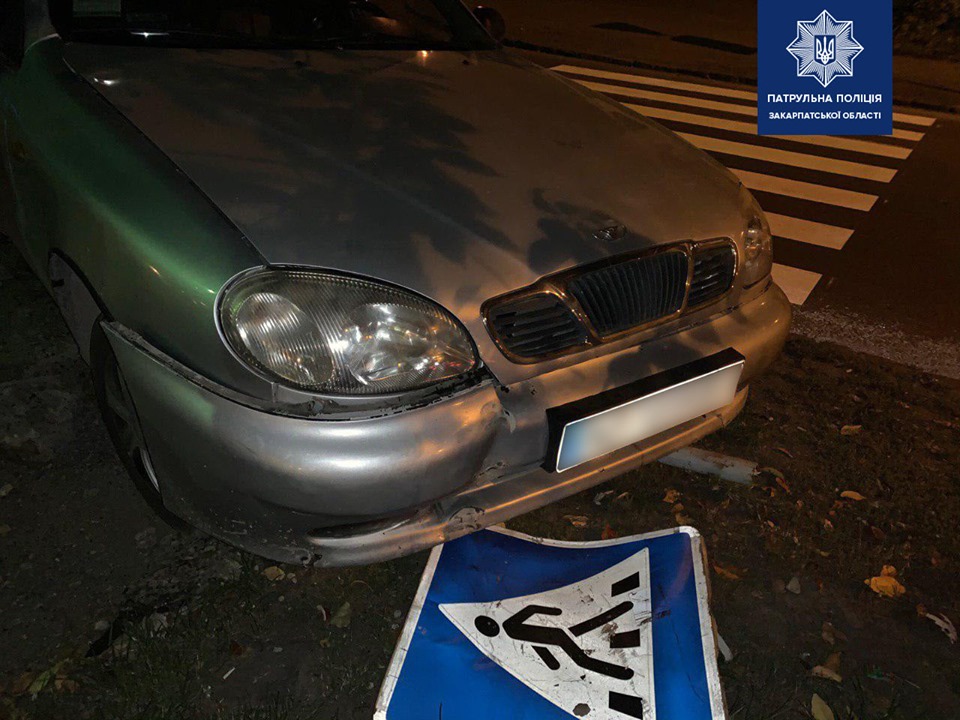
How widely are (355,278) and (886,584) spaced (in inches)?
72.9

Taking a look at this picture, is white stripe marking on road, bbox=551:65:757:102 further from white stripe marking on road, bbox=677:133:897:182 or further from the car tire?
the car tire

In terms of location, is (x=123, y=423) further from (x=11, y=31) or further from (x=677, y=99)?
(x=677, y=99)

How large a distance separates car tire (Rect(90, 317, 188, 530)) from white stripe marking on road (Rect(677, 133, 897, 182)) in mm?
4986

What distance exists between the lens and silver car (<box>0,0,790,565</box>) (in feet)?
5.56

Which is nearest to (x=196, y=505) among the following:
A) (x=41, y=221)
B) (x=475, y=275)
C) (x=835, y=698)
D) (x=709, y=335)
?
(x=475, y=275)

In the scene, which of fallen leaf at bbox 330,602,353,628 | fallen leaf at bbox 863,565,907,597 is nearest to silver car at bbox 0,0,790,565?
fallen leaf at bbox 330,602,353,628

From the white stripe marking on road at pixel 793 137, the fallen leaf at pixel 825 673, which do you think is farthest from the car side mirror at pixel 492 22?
the white stripe marking on road at pixel 793 137

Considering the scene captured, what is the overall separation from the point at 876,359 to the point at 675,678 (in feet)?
7.70

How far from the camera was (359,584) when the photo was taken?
2.22m

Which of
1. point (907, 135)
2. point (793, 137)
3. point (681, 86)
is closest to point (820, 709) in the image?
point (793, 137)

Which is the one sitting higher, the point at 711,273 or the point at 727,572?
the point at 711,273

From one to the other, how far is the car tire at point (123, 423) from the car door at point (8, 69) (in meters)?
0.73

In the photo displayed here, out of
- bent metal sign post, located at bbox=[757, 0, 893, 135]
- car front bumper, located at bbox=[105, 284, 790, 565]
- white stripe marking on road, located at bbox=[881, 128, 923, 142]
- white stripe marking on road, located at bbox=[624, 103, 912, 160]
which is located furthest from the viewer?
bent metal sign post, located at bbox=[757, 0, 893, 135]

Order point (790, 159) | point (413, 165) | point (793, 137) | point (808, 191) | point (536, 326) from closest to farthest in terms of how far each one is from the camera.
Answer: point (536, 326), point (413, 165), point (808, 191), point (790, 159), point (793, 137)
